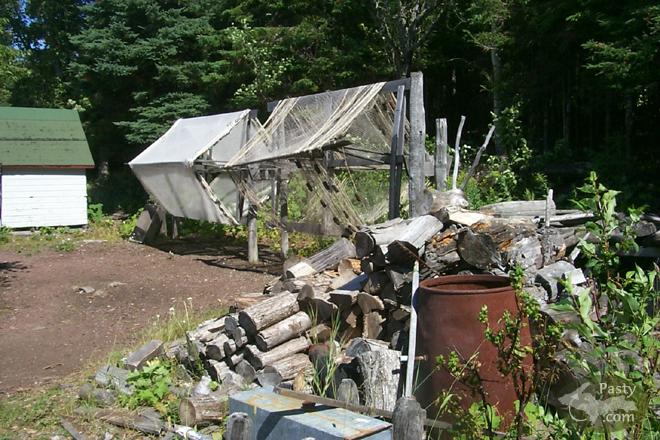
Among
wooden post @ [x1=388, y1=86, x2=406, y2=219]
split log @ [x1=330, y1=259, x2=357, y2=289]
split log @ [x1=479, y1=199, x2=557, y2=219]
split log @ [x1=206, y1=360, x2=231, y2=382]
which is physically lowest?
split log @ [x1=206, y1=360, x2=231, y2=382]

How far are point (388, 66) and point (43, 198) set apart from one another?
33.8 ft

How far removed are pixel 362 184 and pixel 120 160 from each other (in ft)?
55.8

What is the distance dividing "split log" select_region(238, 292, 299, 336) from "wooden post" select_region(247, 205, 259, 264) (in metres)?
5.89

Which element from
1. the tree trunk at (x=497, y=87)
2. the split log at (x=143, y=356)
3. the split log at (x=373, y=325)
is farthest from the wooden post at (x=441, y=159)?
the tree trunk at (x=497, y=87)

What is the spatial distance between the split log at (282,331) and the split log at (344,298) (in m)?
0.30

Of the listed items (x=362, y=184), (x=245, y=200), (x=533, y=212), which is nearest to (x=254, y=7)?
(x=245, y=200)

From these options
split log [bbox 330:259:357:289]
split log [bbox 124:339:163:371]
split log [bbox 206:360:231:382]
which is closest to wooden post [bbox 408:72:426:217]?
split log [bbox 330:259:357:289]

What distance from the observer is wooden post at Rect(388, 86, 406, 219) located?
866 centimetres

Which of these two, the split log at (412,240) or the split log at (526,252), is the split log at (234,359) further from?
the split log at (526,252)

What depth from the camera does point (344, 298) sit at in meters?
5.70

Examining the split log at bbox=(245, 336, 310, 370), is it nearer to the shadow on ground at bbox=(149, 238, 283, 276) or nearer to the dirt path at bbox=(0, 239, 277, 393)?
the dirt path at bbox=(0, 239, 277, 393)

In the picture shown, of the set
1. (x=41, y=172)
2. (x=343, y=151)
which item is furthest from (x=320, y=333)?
(x=41, y=172)

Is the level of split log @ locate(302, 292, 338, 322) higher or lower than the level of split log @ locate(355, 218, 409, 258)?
lower

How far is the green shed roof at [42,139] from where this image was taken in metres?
18.4
